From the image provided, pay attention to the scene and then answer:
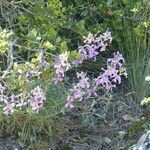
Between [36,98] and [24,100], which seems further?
[24,100]

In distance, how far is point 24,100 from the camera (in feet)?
8.70

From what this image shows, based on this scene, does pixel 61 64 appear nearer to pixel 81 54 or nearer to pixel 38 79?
pixel 81 54

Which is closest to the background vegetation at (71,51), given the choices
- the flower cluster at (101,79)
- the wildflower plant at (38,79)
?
the wildflower plant at (38,79)

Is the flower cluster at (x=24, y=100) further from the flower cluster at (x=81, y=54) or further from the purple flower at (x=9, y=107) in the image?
the flower cluster at (x=81, y=54)

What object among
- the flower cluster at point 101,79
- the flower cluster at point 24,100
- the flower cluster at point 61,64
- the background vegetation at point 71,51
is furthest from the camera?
the background vegetation at point 71,51

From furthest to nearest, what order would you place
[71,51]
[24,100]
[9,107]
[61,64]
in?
[71,51]
[24,100]
[9,107]
[61,64]

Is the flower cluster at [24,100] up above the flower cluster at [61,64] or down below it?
below

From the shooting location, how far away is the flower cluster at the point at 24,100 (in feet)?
8.14

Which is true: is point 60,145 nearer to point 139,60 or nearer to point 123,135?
point 123,135

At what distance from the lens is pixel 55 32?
2941 mm

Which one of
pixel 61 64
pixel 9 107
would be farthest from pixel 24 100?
pixel 61 64

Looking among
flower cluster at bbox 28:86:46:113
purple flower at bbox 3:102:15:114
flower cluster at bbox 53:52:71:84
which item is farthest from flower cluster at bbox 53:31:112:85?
purple flower at bbox 3:102:15:114

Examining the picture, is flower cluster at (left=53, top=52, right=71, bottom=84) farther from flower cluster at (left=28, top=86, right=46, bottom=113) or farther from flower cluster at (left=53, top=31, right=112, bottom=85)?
flower cluster at (left=28, top=86, right=46, bottom=113)

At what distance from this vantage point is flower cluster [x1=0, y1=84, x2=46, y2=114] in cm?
248
